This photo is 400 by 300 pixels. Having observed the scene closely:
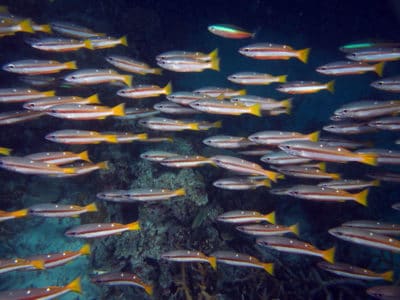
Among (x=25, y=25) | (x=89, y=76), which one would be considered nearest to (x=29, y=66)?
(x=25, y=25)

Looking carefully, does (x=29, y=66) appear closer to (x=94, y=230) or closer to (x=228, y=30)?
(x=94, y=230)

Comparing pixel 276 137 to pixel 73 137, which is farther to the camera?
pixel 276 137

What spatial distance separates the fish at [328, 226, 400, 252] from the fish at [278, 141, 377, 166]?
1198mm

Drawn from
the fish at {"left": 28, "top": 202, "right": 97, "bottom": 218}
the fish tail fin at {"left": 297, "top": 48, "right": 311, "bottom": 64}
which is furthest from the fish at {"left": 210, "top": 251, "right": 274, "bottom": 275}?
the fish tail fin at {"left": 297, "top": 48, "right": 311, "bottom": 64}

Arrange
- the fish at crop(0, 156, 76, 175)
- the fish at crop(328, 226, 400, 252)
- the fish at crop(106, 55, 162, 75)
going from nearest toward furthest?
1. the fish at crop(328, 226, 400, 252)
2. the fish at crop(0, 156, 76, 175)
3. the fish at crop(106, 55, 162, 75)

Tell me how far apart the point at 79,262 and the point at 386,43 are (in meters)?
9.09

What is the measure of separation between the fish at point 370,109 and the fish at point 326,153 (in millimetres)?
1234

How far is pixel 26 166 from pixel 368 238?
6015 millimetres

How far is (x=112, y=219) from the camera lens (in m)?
8.66

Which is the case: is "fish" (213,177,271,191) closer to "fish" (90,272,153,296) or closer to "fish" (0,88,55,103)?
"fish" (90,272,153,296)

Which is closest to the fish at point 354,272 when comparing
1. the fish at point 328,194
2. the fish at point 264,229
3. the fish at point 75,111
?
the fish at point 264,229

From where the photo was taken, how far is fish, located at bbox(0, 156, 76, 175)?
17.5 feet

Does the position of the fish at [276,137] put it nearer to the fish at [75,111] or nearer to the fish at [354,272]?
the fish at [354,272]

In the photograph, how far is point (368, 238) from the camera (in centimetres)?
515
